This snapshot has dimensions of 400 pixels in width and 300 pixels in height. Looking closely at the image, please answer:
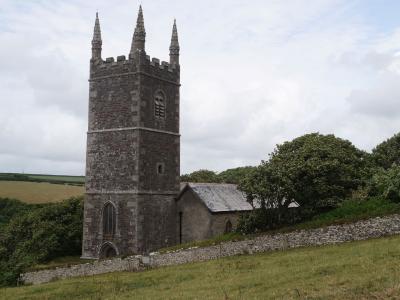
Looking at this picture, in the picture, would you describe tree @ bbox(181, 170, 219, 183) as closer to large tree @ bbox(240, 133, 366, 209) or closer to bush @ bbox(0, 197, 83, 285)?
bush @ bbox(0, 197, 83, 285)

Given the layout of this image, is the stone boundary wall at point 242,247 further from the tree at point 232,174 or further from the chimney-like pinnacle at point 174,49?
the tree at point 232,174

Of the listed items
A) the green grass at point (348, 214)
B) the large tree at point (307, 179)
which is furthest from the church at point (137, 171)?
the green grass at point (348, 214)

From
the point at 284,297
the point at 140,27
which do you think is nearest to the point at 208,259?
the point at 284,297

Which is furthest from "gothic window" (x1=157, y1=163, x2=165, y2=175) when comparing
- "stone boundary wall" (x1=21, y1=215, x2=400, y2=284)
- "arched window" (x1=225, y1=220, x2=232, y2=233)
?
"stone boundary wall" (x1=21, y1=215, x2=400, y2=284)

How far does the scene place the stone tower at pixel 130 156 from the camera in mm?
37031

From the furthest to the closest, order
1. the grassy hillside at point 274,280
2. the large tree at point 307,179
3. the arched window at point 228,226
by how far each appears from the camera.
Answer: the arched window at point 228,226
the large tree at point 307,179
the grassy hillside at point 274,280

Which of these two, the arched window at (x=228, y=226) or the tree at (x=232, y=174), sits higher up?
the tree at (x=232, y=174)

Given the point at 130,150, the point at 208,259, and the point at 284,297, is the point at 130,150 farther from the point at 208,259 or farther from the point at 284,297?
the point at 284,297

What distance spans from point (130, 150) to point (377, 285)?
25331 mm

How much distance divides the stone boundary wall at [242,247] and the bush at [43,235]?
16.7 feet

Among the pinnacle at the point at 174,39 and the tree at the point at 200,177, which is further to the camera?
the tree at the point at 200,177

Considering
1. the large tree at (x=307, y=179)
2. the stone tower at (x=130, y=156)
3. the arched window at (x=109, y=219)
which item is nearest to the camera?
the large tree at (x=307, y=179)

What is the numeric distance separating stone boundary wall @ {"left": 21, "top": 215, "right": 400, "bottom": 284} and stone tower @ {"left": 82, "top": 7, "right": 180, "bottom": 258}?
345 centimetres

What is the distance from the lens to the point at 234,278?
21.0 meters
